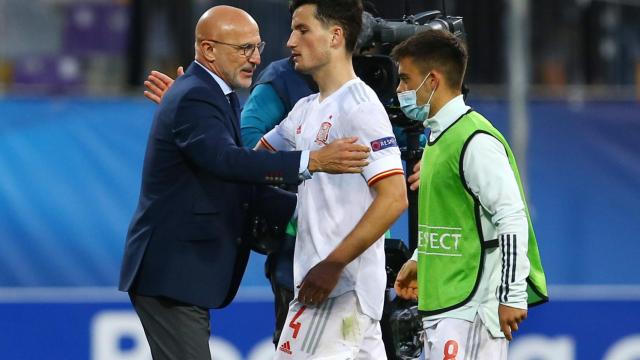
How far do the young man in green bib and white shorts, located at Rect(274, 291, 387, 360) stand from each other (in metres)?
0.25

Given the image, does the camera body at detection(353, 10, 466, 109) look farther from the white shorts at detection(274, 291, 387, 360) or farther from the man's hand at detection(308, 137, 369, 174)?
the white shorts at detection(274, 291, 387, 360)

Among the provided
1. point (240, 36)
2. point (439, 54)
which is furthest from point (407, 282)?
point (240, 36)

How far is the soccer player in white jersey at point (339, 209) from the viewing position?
13.8 ft

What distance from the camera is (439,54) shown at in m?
4.50

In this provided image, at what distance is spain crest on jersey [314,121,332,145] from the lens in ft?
14.2

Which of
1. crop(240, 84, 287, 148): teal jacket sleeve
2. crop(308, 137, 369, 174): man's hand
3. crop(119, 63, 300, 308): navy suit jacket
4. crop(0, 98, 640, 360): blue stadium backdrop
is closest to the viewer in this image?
crop(308, 137, 369, 174): man's hand

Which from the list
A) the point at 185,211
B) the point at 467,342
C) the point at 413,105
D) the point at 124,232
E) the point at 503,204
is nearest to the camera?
the point at 503,204

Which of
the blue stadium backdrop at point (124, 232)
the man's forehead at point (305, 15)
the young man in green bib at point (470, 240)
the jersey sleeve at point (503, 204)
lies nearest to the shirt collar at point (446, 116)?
the young man in green bib at point (470, 240)

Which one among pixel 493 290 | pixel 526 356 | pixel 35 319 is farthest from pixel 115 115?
pixel 493 290

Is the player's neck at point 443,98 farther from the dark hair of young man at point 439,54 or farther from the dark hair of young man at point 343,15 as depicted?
the dark hair of young man at point 343,15

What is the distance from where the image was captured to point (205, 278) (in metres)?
4.48

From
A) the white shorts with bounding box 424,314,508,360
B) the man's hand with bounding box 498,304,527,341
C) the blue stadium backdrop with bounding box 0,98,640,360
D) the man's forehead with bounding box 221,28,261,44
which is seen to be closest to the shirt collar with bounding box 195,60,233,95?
the man's forehead with bounding box 221,28,261,44

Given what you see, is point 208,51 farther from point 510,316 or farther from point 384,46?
point 510,316

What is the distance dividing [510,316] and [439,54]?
0.91 metres
